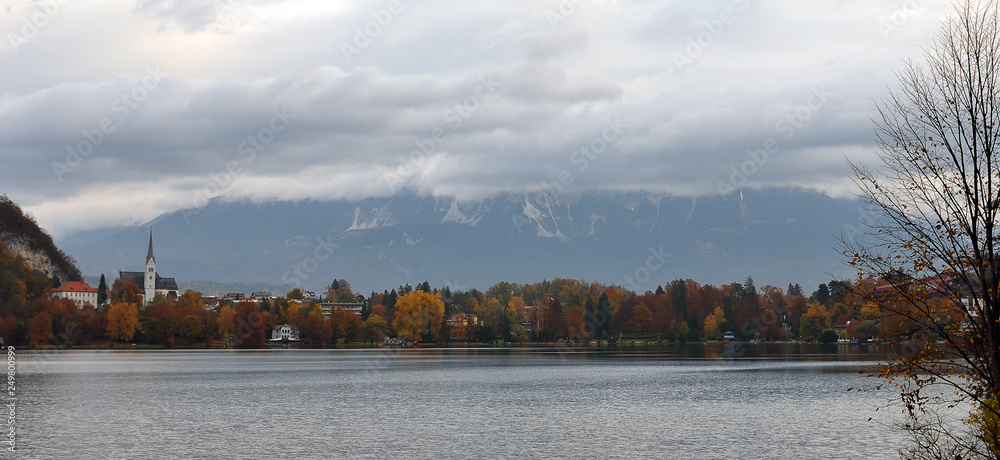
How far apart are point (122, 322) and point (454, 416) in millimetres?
147442

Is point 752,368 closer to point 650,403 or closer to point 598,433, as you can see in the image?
point 650,403

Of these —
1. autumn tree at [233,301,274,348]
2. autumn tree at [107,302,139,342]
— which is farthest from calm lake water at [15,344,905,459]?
autumn tree at [233,301,274,348]

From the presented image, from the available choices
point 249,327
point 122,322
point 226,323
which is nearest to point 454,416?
point 122,322

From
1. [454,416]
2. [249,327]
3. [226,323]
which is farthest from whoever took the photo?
[249,327]

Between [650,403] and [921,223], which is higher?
[921,223]

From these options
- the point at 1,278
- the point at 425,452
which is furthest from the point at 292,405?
the point at 1,278

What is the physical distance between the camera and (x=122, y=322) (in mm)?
176250

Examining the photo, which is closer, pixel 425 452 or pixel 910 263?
pixel 910 263

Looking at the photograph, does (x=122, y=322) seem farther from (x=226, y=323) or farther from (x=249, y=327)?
(x=249, y=327)

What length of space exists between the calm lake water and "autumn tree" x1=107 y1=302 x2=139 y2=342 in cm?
9902

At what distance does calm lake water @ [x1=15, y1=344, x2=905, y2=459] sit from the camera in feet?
118

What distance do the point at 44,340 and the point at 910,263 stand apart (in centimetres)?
17393

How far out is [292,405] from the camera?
181 ft

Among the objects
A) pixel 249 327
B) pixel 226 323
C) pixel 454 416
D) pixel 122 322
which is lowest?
pixel 454 416
